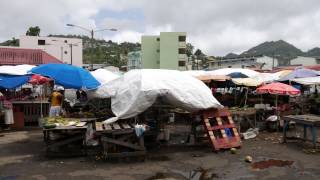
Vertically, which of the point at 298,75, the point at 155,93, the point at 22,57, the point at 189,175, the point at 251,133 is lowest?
the point at 189,175

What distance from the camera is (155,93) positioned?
12.0m

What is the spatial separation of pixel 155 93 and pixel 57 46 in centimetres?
7332

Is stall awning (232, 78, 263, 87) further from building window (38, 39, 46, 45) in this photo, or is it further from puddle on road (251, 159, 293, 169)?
building window (38, 39, 46, 45)

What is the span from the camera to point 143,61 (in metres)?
82.8

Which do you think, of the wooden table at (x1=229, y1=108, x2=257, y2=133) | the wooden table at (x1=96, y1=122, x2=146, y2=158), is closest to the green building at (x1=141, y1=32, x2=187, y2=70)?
the wooden table at (x1=229, y1=108, x2=257, y2=133)

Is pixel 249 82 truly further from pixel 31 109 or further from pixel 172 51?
pixel 172 51

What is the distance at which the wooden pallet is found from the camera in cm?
1245

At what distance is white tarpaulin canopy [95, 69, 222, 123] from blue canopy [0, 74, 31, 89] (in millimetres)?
6439

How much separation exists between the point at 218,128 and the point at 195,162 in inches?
82.3

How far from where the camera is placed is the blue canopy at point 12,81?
17.6 metres

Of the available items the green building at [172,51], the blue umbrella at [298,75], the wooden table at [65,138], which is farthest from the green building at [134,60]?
the wooden table at [65,138]

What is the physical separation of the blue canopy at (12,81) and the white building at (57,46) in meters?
58.3

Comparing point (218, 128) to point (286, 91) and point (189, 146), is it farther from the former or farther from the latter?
point (286, 91)

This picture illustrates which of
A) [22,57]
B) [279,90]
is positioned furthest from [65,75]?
[22,57]
